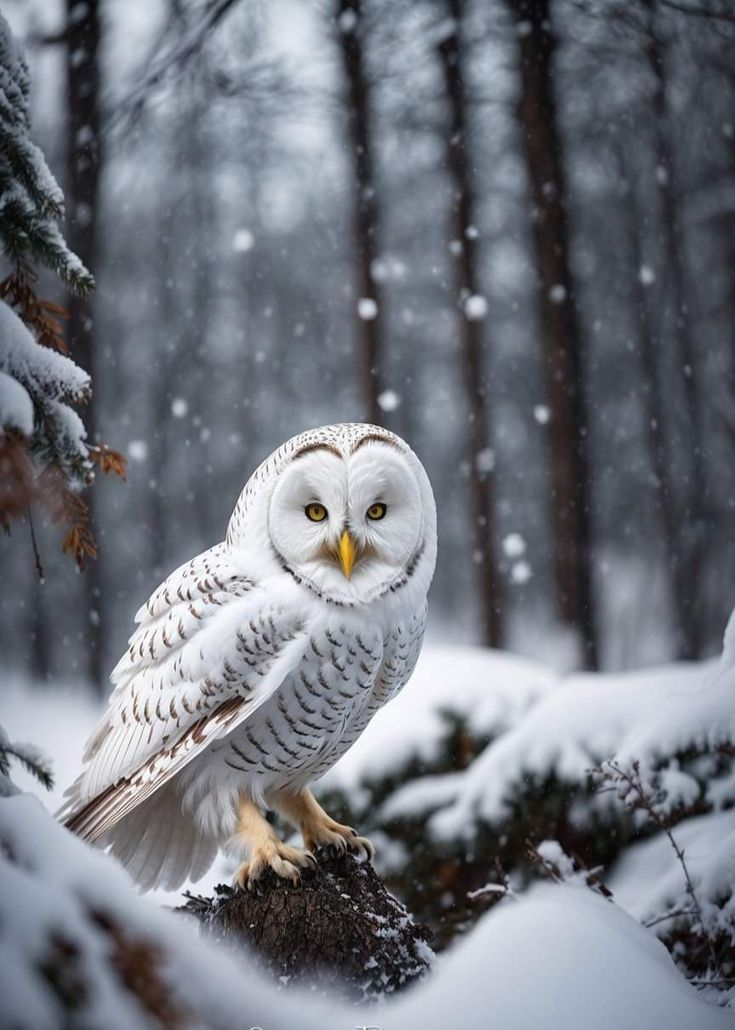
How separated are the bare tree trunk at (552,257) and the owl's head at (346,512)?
5.32 ft

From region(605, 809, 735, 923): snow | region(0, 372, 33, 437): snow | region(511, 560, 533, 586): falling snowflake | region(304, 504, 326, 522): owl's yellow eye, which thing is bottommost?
region(605, 809, 735, 923): snow

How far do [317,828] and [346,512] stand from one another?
1.73ft

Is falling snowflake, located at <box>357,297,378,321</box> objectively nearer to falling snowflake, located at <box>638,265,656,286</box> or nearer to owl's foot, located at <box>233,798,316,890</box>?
falling snowflake, located at <box>638,265,656,286</box>

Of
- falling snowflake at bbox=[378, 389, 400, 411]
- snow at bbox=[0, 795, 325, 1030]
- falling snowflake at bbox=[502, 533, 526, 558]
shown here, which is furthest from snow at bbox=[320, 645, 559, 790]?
snow at bbox=[0, 795, 325, 1030]

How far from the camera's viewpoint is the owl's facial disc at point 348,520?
3.66 ft

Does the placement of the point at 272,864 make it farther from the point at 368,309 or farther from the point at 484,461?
the point at 368,309

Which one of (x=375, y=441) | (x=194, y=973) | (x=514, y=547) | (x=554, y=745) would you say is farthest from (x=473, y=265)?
(x=194, y=973)

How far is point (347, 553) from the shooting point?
110 cm

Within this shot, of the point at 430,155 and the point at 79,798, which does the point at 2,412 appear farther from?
→ the point at 430,155

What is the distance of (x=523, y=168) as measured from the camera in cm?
285

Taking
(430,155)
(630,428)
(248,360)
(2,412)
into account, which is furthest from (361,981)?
(430,155)

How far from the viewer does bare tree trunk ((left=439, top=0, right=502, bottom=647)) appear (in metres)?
2.80

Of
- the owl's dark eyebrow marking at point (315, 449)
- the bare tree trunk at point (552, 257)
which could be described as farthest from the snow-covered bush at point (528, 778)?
the owl's dark eyebrow marking at point (315, 449)

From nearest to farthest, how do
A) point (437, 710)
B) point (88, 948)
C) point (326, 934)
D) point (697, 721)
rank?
point (88, 948) → point (326, 934) → point (697, 721) → point (437, 710)
